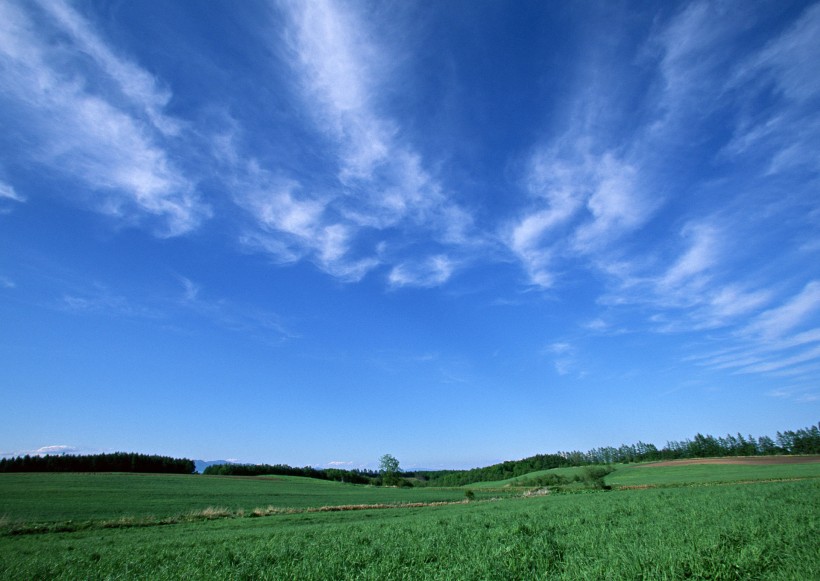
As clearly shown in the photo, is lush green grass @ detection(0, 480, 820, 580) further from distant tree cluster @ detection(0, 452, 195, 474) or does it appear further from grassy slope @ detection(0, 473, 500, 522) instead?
distant tree cluster @ detection(0, 452, 195, 474)

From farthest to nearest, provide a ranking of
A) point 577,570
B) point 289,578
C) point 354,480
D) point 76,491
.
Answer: point 354,480, point 76,491, point 289,578, point 577,570

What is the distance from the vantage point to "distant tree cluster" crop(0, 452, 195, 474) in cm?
10738

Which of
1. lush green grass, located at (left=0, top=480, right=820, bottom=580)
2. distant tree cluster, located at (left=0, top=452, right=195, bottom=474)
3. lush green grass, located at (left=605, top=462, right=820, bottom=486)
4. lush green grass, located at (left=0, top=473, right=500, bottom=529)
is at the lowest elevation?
lush green grass, located at (left=605, top=462, right=820, bottom=486)

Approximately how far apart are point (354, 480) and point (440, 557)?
564ft

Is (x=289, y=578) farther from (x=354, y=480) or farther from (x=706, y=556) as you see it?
(x=354, y=480)

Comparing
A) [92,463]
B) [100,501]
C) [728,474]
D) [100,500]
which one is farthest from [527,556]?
[92,463]

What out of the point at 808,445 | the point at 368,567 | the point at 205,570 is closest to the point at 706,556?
the point at 368,567

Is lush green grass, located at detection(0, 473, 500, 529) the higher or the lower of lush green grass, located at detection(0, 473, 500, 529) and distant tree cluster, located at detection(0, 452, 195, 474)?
the lower

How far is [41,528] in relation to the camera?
30609mm

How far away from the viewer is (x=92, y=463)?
114m

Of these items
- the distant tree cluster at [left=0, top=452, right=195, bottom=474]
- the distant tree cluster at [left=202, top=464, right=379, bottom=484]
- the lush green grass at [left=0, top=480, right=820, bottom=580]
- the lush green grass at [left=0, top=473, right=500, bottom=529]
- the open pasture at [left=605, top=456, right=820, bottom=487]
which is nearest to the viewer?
the lush green grass at [left=0, top=480, right=820, bottom=580]

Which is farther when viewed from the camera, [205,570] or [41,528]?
[41,528]

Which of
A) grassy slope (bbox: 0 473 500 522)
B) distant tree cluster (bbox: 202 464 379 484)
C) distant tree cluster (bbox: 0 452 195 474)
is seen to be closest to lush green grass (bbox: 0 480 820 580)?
grassy slope (bbox: 0 473 500 522)

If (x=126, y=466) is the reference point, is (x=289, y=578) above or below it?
below
